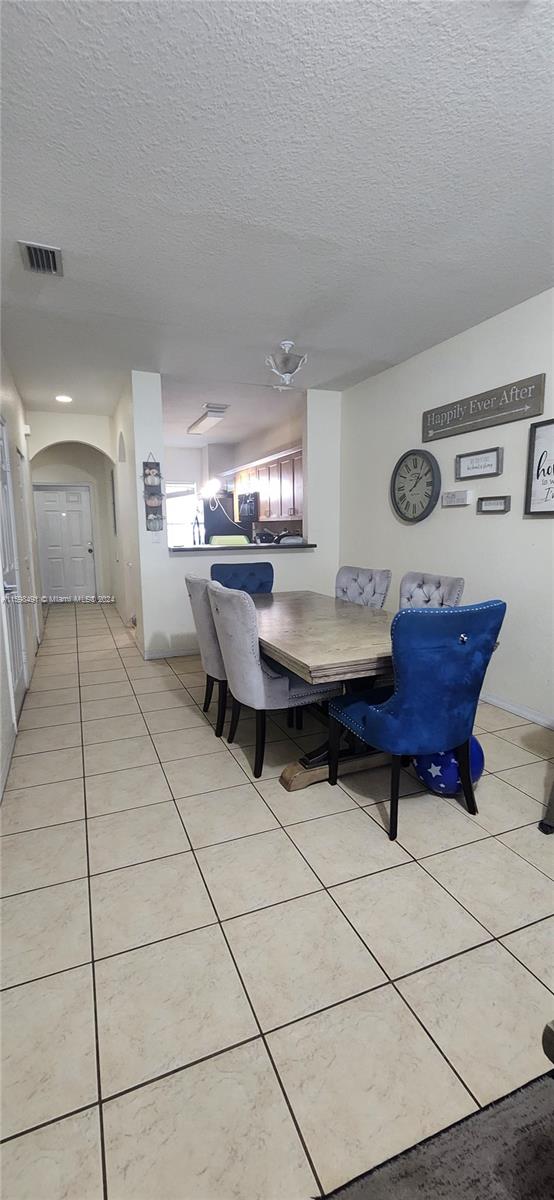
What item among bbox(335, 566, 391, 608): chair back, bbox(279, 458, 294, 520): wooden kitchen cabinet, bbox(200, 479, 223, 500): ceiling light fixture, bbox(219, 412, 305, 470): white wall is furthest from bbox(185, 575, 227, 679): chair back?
bbox(200, 479, 223, 500): ceiling light fixture

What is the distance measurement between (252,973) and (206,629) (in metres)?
1.76

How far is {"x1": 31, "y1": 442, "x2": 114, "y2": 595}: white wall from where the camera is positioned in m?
7.41

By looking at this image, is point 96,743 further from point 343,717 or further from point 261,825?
point 343,717

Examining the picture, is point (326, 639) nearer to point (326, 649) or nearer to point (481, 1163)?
point (326, 649)

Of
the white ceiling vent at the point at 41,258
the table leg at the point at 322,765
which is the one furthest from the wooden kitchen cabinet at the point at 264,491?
the table leg at the point at 322,765

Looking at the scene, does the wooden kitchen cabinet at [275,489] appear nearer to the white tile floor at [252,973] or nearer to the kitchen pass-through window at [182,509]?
the kitchen pass-through window at [182,509]

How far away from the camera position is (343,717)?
2.22 meters

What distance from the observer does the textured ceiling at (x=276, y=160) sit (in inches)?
55.1

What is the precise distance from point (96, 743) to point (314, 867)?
5.20ft

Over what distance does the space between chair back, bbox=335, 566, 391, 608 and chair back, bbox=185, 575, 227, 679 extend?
104 cm

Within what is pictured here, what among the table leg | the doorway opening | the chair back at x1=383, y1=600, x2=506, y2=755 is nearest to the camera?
the chair back at x1=383, y1=600, x2=506, y2=755

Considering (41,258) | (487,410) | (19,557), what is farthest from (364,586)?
(19,557)

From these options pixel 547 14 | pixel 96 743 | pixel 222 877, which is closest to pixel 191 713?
pixel 96 743

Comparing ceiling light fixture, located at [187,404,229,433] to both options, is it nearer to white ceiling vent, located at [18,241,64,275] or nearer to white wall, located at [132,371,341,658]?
white wall, located at [132,371,341,658]
